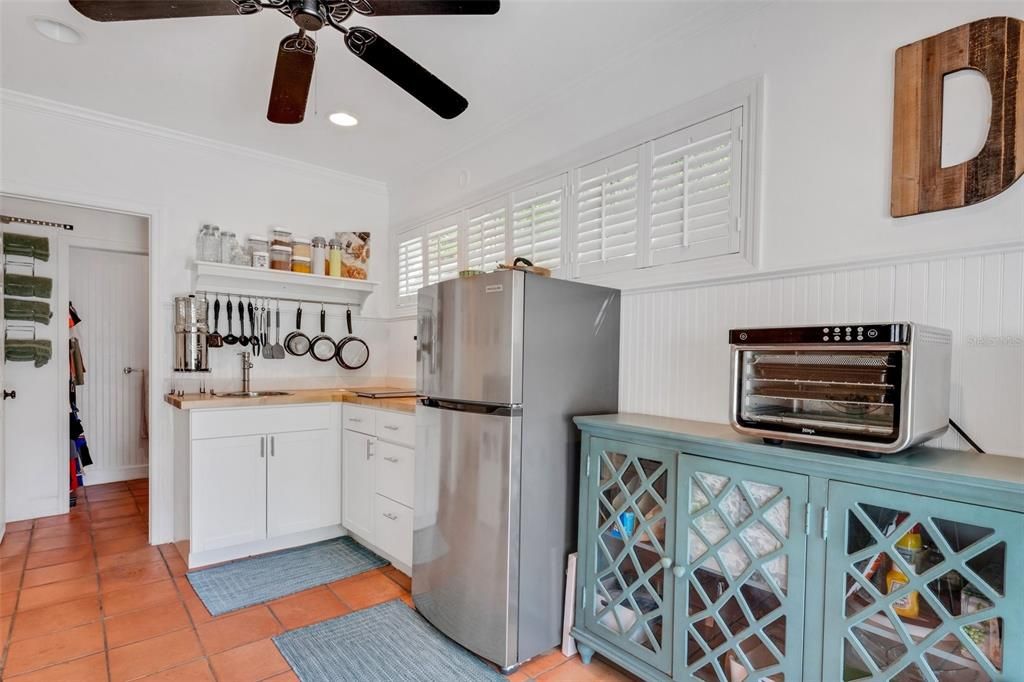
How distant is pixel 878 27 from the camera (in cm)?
154

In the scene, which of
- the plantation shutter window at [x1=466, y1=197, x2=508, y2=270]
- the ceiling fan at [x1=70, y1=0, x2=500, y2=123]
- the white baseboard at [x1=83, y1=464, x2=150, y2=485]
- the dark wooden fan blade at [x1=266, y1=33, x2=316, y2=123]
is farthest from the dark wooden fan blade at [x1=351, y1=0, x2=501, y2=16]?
the white baseboard at [x1=83, y1=464, x2=150, y2=485]

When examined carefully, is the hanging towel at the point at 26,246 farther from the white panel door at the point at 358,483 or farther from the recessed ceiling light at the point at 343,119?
the white panel door at the point at 358,483

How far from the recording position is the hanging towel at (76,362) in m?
3.77

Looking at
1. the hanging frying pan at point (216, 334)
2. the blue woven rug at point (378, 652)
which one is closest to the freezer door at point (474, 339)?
the blue woven rug at point (378, 652)

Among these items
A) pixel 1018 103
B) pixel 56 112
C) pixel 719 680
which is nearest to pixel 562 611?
pixel 719 680

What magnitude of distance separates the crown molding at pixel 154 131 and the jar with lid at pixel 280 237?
0.47 meters

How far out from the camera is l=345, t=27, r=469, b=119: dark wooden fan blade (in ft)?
5.12

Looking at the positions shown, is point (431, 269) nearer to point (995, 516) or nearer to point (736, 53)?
point (736, 53)

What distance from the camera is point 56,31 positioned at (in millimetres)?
2086

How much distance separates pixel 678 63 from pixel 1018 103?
43.9 inches

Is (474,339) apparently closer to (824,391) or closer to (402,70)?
(402,70)

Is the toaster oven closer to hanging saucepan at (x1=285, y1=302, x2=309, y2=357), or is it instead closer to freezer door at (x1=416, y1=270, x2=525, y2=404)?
freezer door at (x1=416, y1=270, x2=525, y2=404)

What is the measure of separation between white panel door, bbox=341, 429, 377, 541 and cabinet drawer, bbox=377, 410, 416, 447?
0.40 ft

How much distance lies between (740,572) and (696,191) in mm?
1365
